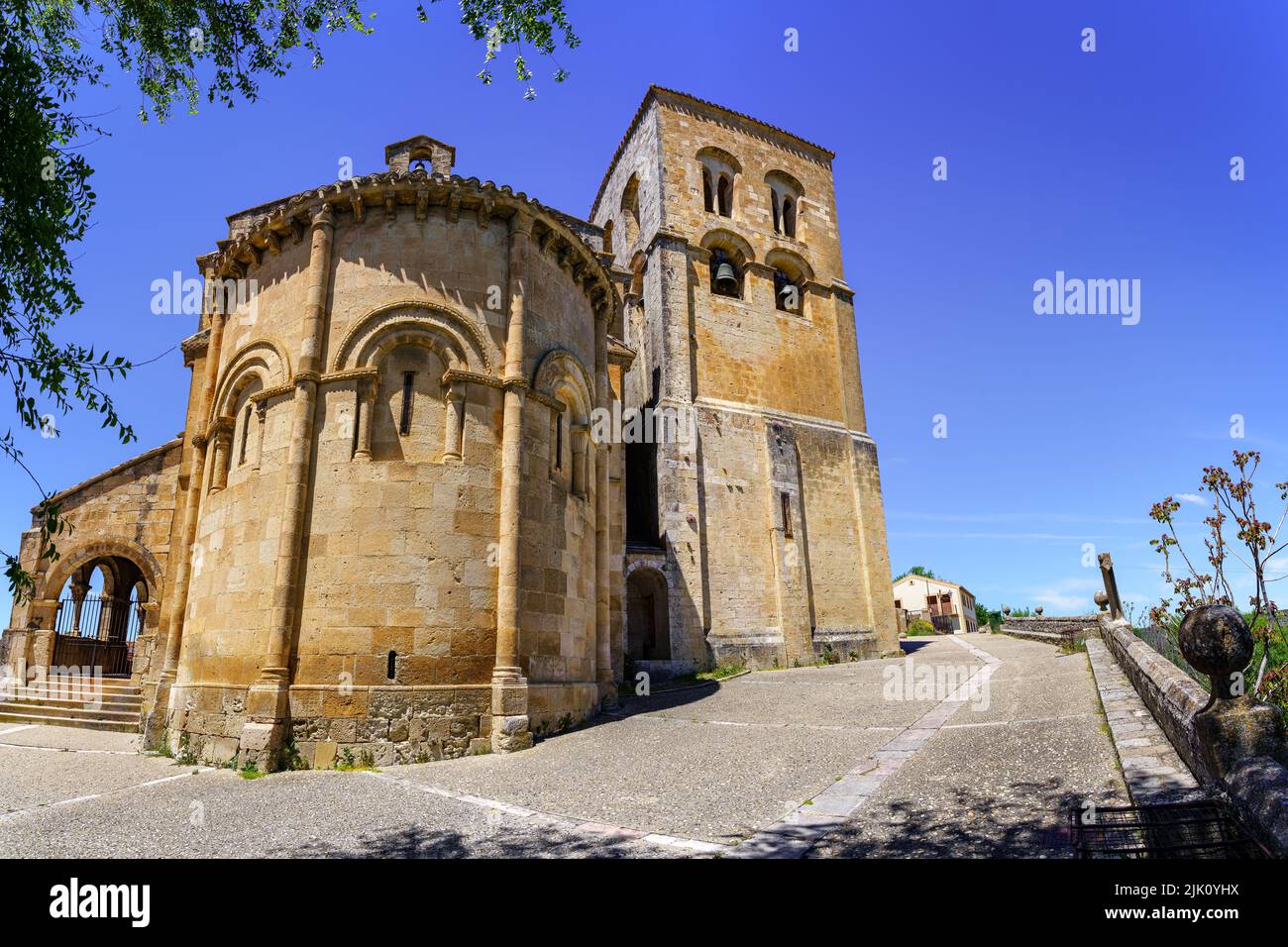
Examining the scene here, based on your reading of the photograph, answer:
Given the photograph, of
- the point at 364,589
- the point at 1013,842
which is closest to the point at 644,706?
the point at 364,589

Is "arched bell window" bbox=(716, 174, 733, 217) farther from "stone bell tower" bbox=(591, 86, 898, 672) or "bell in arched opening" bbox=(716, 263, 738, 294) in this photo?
"bell in arched opening" bbox=(716, 263, 738, 294)

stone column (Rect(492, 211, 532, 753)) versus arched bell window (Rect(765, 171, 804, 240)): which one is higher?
arched bell window (Rect(765, 171, 804, 240))

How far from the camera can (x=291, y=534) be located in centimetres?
969

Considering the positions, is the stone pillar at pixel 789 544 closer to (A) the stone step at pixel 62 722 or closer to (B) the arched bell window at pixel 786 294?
(B) the arched bell window at pixel 786 294

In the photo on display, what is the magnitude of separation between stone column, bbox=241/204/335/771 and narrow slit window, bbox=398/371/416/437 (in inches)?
49.5

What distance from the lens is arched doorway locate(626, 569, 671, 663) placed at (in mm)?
20719

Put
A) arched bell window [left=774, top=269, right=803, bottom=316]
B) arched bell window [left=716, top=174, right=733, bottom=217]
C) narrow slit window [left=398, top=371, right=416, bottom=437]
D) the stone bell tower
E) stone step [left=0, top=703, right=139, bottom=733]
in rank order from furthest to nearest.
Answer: arched bell window [left=716, top=174, right=733, bottom=217] → arched bell window [left=774, top=269, right=803, bottom=316] → the stone bell tower → stone step [left=0, top=703, right=139, bottom=733] → narrow slit window [left=398, top=371, right=416, bottom=437]

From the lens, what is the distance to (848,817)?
222 inches

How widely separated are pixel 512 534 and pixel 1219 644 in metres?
8.07

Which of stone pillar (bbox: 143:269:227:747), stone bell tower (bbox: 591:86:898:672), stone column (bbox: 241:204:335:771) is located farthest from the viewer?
stone bell tower (bbox: 591:86:898:672)

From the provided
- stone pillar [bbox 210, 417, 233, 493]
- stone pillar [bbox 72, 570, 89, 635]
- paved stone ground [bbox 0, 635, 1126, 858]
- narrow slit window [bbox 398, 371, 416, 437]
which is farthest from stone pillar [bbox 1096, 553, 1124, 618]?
→ stone pillar [bbox 72, 570, 89, 635]

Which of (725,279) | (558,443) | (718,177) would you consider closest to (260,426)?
(558,443)

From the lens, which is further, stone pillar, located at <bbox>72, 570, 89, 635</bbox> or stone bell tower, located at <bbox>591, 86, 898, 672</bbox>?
stone bell tower, located at <bbox>591, 86, 898, 672</bbox>
